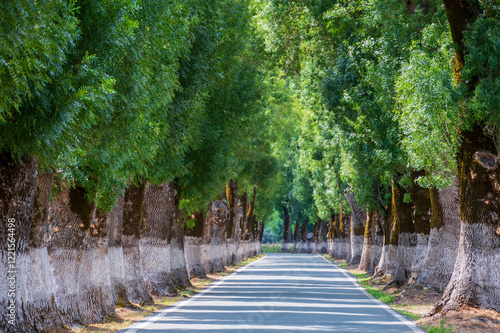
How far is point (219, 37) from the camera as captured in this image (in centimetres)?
1925

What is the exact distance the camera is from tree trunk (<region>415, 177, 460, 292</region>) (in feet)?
64.3

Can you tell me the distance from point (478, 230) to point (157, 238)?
35.9 feet

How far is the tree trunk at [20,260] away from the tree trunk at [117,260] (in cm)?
505

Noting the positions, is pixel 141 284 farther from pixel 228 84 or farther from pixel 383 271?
pixel 383 271

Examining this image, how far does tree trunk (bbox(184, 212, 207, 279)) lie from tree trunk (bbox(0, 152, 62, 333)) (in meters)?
18.8

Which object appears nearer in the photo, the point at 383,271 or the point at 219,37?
the point at 219,37

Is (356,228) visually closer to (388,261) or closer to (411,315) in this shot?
(388,261)

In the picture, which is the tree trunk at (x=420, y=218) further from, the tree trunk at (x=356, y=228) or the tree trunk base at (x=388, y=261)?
the tree trunk at (x=356, y=228)

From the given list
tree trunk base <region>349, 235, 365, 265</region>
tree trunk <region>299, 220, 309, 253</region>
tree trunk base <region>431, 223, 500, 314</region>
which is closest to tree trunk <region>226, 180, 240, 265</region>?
tree trunk base <region>349, 235, 365, 265</region>

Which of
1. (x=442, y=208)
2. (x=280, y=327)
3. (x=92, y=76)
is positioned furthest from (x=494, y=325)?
(x=92, y=76)

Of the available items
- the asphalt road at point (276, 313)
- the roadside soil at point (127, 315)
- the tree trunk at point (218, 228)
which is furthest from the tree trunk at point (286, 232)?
the roadside soil at point (127, 315)

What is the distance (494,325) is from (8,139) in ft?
29.0

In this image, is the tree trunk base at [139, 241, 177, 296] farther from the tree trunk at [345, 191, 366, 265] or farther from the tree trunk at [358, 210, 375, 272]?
the tree trunk at [345, 191, 366, 265]

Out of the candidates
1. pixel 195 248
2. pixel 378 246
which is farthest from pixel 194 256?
pixel 378 246
